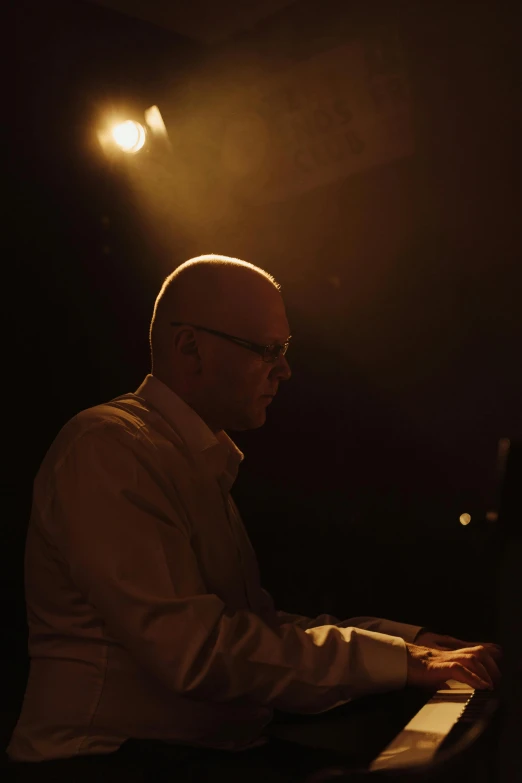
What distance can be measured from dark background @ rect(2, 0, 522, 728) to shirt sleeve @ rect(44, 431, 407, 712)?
711 millimetres

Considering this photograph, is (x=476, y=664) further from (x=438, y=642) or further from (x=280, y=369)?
(x=280, y=369)

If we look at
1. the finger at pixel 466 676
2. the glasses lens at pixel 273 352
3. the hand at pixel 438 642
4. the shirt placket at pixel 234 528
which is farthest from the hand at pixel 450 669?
the glasses lens at pixel 273 352

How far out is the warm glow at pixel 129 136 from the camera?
Answer: 297 cm

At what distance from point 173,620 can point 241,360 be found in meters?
0.74

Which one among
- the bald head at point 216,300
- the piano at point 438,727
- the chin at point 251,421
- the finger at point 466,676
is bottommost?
the finger at point 466,676

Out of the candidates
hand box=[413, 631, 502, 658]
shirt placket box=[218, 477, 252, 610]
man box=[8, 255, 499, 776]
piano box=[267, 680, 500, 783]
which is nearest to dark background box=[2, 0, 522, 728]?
hand box=[413, 631, 502, 658]

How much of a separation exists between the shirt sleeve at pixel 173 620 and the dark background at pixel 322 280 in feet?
2.33

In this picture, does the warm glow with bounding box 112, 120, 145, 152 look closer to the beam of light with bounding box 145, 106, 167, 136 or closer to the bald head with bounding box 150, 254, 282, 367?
the beam of light with bounding box 145, 106, 167, 136

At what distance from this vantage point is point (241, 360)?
6.65 ft

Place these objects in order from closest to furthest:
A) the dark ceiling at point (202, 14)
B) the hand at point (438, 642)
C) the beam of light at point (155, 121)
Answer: the hand at point (438, 642) → the dark ceiling at point (202, 14) → the beam of light at point (155, 121)

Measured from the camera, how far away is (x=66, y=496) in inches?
63.7

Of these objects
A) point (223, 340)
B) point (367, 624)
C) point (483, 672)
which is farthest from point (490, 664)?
point (223, 340)

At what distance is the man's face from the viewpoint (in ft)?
6.60

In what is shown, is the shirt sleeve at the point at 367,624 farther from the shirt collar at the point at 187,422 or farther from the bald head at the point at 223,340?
the bald head at the point at 223,340
